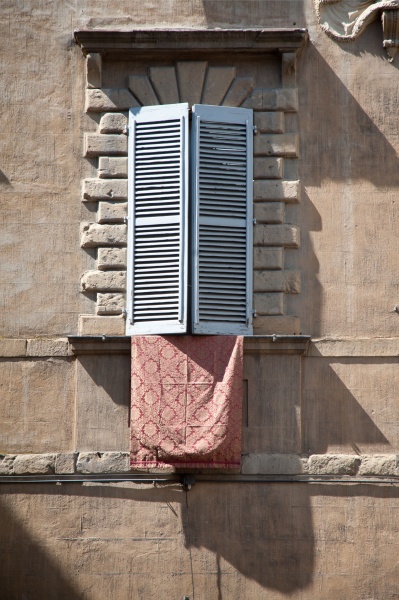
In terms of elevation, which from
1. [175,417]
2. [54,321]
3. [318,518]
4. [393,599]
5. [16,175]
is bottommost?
[393,599]

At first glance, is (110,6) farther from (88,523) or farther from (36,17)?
(88,523)

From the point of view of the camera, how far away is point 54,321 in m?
13.6

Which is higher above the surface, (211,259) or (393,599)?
(211,259)

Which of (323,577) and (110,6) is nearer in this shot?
(323,577)

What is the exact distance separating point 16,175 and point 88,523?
3743 millimetres

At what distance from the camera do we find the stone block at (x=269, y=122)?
1379 centimetres

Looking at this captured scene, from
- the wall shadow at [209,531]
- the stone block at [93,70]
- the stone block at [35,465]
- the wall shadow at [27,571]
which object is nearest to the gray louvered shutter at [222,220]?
the stone block at [93,70]

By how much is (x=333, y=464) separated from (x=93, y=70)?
4876 millimetres

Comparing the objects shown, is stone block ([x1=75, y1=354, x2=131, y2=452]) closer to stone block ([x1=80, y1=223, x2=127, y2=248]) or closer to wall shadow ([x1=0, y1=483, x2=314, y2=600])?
wall shadow ([x1=0, y1=483, x2=314, y2=600])

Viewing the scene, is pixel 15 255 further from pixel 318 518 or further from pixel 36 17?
pixel 318 518

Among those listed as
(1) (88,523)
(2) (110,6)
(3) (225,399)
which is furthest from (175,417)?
(2) (110,6)

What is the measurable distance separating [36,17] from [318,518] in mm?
6141

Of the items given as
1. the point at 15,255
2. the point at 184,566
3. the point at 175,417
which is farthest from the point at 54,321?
the point at 184,566

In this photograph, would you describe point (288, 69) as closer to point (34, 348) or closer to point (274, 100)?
point (274, 100)
